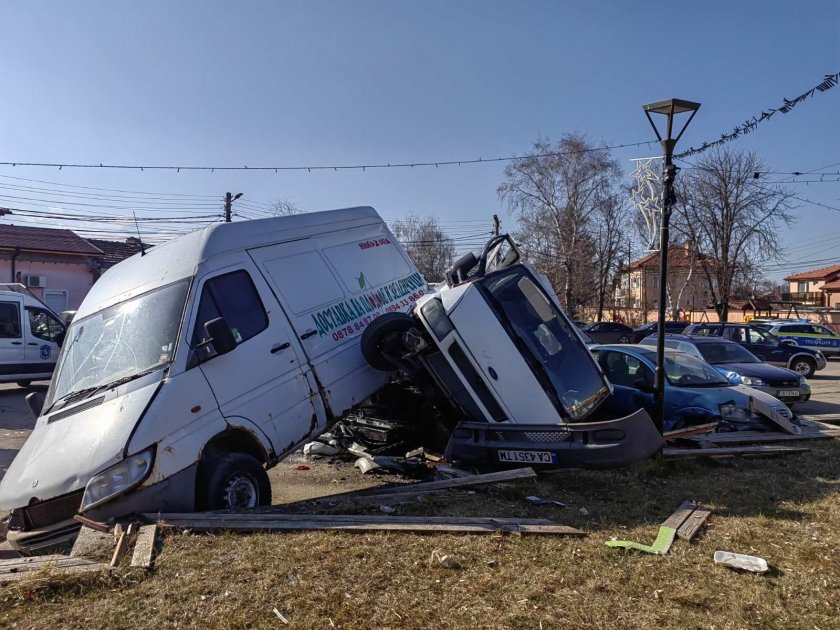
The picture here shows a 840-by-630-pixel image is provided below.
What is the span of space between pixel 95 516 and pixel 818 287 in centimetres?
7752

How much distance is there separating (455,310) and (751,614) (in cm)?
384

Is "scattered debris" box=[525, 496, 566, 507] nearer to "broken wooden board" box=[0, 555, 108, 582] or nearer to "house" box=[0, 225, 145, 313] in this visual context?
"broken wooden board" box=[0, 555, 108, 582]

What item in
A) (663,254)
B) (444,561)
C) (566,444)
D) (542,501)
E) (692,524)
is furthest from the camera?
(663,254)

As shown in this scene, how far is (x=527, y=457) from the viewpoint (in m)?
6.50

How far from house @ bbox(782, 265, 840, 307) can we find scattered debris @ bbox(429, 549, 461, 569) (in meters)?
64.3

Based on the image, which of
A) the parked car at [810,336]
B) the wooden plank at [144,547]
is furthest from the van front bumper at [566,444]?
the parked car at [810,336]

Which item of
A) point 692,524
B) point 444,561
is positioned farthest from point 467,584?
point 692,524

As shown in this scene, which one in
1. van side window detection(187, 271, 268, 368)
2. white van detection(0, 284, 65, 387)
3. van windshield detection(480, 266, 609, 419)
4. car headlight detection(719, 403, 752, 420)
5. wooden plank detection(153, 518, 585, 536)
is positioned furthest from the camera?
white van detection(0, 284, 65, 387)

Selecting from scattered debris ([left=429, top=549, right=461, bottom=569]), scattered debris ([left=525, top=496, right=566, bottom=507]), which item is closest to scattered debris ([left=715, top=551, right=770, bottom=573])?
scattered debris ([left=525, top=496, right=566, bottom=507])

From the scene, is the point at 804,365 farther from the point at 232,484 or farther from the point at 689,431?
the point at 232,484

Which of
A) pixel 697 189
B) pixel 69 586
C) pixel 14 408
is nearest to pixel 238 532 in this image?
pixel 69 586

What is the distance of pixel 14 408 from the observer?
45.3 feet

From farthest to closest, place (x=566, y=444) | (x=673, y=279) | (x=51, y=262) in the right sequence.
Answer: (x=673, y=279) → (x=51, y=262) → (x=566, y=444)

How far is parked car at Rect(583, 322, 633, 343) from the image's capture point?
3220cm
